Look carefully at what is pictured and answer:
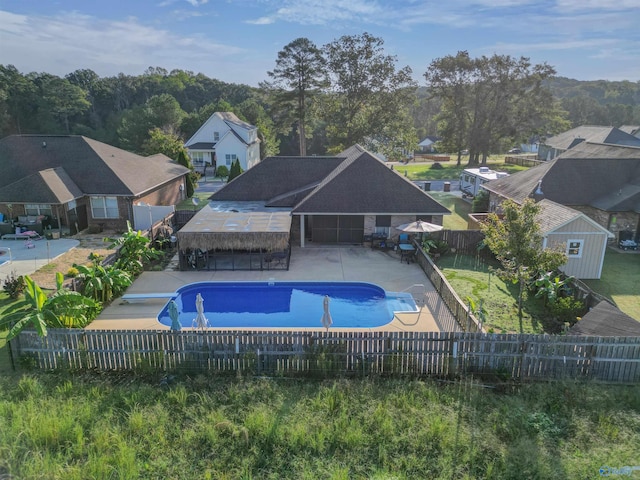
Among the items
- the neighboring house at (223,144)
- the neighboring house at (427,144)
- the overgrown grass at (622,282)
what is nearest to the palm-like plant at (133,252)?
the overgrown grass at (622,282)

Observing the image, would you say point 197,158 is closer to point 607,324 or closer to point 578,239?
point 578,239

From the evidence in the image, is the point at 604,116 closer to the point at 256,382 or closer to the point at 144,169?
the point at 144,169

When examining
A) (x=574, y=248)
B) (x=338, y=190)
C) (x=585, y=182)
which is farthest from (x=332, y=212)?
(x=585, y=182)

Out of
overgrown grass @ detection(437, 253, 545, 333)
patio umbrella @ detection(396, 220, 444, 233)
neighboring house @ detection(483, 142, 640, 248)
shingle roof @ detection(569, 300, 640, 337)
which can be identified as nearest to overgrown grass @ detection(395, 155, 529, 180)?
neighboring house @ detection(483, 142, 640, 248)

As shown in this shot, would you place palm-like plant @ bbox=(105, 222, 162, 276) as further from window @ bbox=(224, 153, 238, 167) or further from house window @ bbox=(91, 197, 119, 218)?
window @ bbox=(224, 153, 238, 167)

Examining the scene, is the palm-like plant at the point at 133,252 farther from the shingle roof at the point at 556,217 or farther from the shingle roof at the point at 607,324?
the shingle roof at the point at 556,217

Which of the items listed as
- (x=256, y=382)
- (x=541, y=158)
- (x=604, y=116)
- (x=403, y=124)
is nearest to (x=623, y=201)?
(x=256, y=382)
